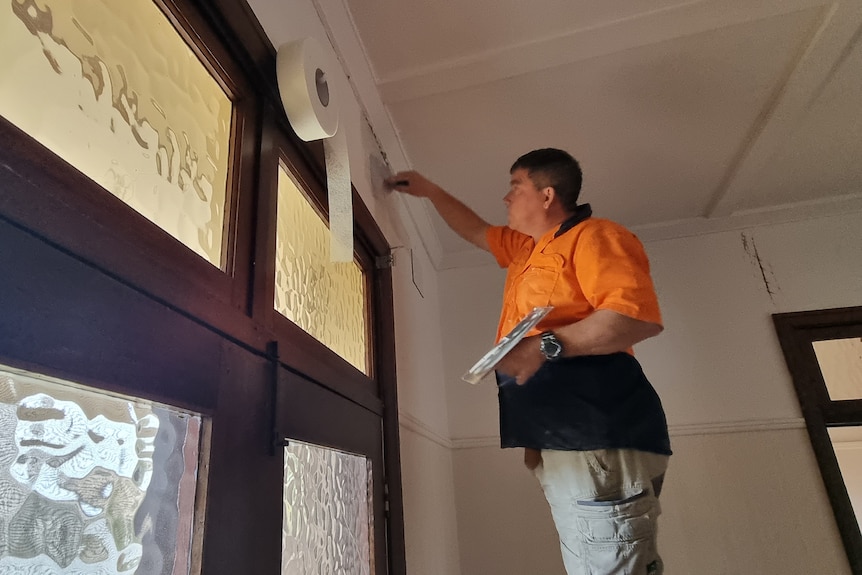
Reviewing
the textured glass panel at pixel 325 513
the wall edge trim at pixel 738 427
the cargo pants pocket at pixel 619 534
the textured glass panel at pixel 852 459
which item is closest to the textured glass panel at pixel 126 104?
the textured glass panel at pixel 325 513

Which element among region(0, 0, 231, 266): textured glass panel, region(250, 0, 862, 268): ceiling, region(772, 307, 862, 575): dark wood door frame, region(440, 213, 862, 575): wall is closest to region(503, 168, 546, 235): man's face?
region(250, 0, 862, 268): ceiling

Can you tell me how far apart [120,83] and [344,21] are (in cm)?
90

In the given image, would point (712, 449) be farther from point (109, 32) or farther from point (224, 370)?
point (109, 32)

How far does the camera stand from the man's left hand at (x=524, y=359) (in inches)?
43.6

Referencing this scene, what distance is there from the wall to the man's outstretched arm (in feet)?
3.50

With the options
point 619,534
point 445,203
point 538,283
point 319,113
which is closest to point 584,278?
point 538,283

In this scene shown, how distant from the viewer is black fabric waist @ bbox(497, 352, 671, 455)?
1.10m

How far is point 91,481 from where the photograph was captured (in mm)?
496

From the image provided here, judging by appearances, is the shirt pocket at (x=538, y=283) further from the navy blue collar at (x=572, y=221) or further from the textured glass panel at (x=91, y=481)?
the textured glass panel at (x=91, y=481)

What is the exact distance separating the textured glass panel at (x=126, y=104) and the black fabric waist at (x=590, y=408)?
2.48ft

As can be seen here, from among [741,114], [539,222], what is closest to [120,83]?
[539,222]

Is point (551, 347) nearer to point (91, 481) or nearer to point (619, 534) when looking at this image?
point (619, 534)

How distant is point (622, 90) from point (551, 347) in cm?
107

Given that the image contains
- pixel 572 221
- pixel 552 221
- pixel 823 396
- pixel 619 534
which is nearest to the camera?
pixel 619 534
